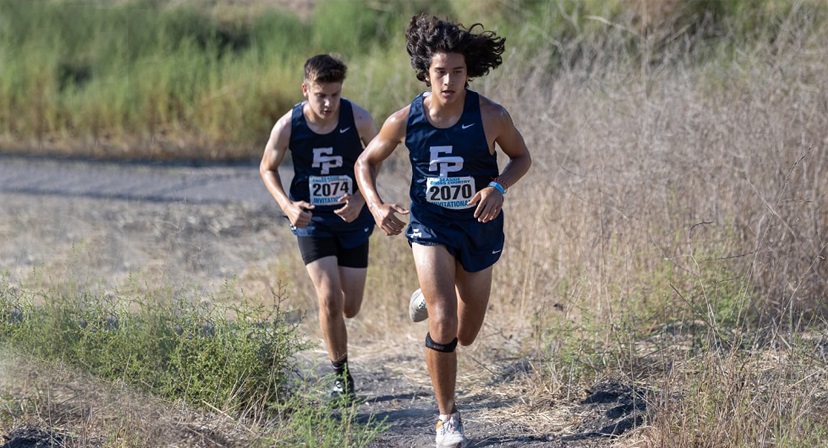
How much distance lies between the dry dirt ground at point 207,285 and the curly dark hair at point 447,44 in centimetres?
140

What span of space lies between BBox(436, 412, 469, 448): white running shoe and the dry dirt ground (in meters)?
0.25

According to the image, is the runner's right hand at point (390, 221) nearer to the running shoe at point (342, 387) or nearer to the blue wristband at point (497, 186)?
the blue wristband at point (497, 186)

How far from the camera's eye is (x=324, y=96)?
5.80m

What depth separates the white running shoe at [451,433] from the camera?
4.99 meters

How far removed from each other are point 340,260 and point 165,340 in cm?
112

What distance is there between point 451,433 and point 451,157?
124cm

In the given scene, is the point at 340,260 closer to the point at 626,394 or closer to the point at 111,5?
the point at 626,394

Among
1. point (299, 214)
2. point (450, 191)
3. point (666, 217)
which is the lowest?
point (666, 217)

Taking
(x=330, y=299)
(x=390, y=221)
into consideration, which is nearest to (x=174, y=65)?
(x=330, y=299)

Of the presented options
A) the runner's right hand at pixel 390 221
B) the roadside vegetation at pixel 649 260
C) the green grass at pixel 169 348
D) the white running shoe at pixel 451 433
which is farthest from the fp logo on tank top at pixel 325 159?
the white running shoe at pixel 451 433

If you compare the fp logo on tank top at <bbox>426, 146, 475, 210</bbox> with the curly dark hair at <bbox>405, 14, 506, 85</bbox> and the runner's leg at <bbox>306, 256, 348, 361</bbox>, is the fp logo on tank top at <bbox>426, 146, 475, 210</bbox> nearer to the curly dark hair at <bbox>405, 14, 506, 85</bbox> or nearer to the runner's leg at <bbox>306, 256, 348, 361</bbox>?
the curly dark hair at <bbox>405, 14, 506, 85</bbox>

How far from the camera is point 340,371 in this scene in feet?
19.5

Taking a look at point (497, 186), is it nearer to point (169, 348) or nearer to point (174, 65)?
point (169, 348)

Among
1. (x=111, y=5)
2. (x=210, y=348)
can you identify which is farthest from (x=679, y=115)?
(x=111, y=5)
